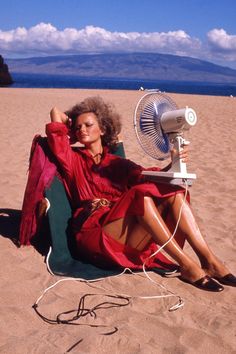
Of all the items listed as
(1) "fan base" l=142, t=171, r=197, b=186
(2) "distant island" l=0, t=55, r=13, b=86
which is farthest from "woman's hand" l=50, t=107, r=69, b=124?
(2) "distant island" l=0, t=55, r=13, b=86

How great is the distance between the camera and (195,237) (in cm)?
379

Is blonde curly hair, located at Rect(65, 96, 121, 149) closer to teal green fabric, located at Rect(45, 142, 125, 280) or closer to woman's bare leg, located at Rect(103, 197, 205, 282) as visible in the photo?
teal green fabric, located at Rect(45, 142, 125, 280)

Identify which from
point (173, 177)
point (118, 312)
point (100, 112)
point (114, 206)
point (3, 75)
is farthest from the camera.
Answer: point (3, 75)

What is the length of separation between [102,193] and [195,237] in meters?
0.86

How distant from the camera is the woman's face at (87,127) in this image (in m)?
4.16

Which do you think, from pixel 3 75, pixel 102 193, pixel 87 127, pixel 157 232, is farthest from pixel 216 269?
pixel 3 75

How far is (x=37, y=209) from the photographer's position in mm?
4168

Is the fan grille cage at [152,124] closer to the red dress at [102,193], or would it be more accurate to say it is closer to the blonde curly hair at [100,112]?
the red dress at [102,193]

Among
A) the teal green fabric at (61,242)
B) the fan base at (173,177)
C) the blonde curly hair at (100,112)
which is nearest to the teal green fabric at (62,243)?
the teal green fabric at (61,242)

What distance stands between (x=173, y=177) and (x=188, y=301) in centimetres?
85

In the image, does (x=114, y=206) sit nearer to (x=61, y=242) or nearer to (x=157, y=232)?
(x=157, y=232)

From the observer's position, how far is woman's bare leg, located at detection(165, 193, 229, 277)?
148 inches

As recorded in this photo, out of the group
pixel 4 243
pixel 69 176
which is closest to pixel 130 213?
pixel 69 176

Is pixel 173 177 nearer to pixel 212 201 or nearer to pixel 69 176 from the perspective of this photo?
pixel 69 176
